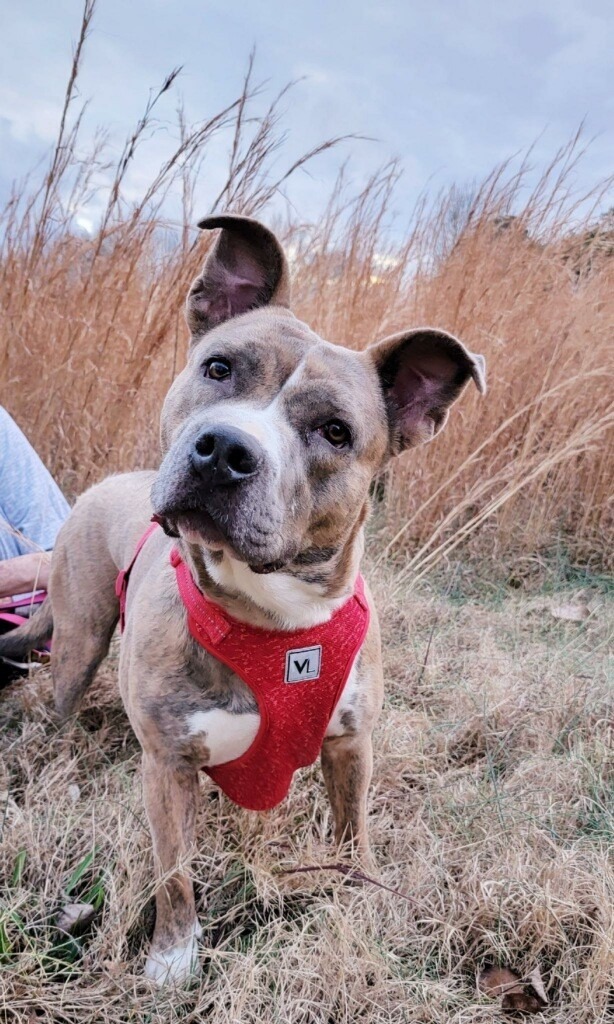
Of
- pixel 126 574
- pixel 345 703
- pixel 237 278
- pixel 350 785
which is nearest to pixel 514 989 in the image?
pixel 350 785

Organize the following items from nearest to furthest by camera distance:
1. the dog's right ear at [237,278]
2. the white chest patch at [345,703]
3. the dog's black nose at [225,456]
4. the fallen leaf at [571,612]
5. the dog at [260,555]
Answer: the dog's black nose at [225,456] → the dog at [260,555] → the white chest patch at [345,703] → the dog's right ear at [237,278] → the fallen leaf at [571,612]

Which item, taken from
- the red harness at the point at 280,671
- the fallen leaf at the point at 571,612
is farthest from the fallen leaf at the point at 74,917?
the fallen leaf at the point at 571,612

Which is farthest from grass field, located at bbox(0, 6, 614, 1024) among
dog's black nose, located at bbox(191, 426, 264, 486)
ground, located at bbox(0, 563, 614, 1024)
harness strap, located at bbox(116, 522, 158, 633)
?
dog's black nose, located at bbox(191, 426, 264, 486)

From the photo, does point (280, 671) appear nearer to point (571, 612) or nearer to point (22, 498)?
point (22, 498)

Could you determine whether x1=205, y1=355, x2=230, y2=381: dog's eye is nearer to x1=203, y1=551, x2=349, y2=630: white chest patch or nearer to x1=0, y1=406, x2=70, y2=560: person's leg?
x1=203, y1=551, x2=349, y2=630: white chest patch

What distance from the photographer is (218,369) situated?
185cm

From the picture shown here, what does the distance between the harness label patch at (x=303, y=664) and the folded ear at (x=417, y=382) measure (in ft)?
2.11

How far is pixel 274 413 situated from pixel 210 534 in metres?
0.34

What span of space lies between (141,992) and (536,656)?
220cm

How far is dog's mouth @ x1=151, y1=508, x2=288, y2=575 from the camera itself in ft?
5.12

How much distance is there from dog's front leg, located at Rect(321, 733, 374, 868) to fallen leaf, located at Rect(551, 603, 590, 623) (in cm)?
201

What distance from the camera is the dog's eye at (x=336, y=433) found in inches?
71.3

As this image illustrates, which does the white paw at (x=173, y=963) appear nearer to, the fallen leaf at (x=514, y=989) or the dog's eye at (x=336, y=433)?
the fallen leaf at (x=514, y=989)

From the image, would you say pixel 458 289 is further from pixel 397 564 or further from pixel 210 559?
pixel 210 559
